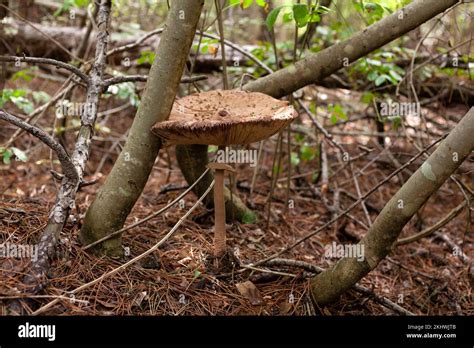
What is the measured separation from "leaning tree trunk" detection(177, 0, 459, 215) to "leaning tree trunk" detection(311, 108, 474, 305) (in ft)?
3.45

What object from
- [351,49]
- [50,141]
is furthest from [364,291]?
[50,141]

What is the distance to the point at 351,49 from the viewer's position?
10.00 ft

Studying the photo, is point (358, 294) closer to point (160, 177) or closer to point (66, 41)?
point (160, 177)

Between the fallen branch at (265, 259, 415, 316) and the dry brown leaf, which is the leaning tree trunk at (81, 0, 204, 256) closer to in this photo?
the dry brown leaf

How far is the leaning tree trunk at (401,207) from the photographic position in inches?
84.9

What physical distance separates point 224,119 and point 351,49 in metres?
1.25

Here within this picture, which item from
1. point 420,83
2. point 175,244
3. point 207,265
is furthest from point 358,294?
point 420,83

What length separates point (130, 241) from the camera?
9.66 feet

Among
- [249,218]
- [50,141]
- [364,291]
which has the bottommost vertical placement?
[364,291]

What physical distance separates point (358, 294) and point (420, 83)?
2898mm

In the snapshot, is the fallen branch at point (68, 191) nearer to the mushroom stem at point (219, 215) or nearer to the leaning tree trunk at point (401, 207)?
the mushroom stem at point (219, 215)

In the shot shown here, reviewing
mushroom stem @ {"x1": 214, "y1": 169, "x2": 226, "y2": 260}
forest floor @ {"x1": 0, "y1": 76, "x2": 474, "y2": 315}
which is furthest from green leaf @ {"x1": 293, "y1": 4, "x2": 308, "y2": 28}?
forest floor @ {"x1": 0, "y1": 76, "x2": 474, "y2": 315}

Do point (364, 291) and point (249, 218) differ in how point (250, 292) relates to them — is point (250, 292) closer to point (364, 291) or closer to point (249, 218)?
point (364, 291)

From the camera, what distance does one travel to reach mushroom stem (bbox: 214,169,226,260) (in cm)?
274
